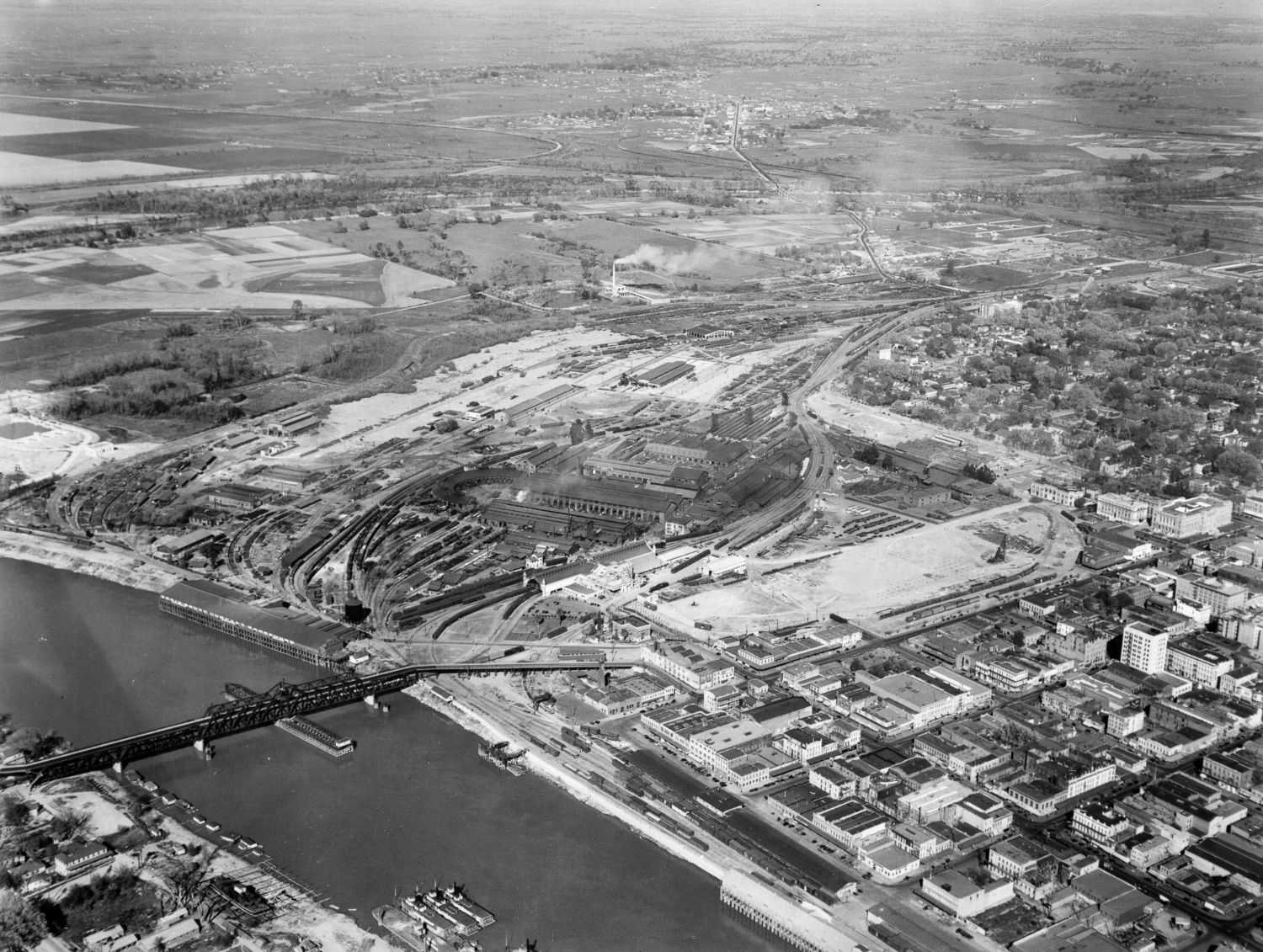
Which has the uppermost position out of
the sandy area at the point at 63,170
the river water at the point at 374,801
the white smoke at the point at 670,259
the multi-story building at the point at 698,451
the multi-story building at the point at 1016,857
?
the sandy area at the point at 63,170

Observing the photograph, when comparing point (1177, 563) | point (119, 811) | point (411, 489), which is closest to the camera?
point (119, 811)

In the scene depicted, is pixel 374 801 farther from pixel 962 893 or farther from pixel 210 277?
pixel 210 277

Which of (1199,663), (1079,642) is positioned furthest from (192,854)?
(1199,663)

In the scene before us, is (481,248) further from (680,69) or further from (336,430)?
(680,69)

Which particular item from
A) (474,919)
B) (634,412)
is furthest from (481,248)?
(474,919)

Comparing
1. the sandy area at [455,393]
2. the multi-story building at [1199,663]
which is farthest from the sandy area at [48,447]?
the multi-story building at [1199,663]

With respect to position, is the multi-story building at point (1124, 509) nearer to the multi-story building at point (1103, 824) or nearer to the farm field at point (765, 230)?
the multi-story building at point (1103, 824)
